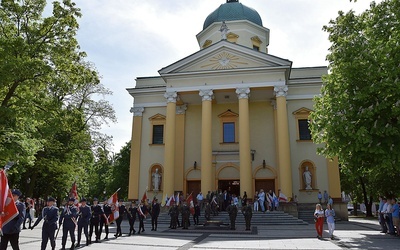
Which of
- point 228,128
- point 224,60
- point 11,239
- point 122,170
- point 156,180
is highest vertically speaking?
point 224,60

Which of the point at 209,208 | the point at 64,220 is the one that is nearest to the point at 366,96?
the point at 209,208

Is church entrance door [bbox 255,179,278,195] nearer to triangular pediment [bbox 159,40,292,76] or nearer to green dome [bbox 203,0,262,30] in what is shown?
triangular pediment [bbox 159,40,292,76]

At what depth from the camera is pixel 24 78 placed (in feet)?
49.5

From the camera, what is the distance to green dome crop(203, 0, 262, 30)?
34.4m

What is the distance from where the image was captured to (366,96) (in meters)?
13.8

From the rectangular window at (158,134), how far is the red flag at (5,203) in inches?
896

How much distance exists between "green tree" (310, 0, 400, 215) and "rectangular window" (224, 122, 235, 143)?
1341cm

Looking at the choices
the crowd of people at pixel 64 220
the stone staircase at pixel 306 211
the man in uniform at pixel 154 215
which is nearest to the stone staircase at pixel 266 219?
the stone staircase at pixel 306 211

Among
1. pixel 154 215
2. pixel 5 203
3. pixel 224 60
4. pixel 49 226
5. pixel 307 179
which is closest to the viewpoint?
pixel 5 203

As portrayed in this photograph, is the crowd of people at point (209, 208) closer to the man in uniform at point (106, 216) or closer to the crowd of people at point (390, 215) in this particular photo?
the man in uniform at point (106, 216)

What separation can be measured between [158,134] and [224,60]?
888cm

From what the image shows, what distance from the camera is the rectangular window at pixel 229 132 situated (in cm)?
2942

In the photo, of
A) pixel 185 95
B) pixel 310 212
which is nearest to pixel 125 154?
pixel 185 95

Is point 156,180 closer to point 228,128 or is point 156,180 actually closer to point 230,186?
point 230,186
